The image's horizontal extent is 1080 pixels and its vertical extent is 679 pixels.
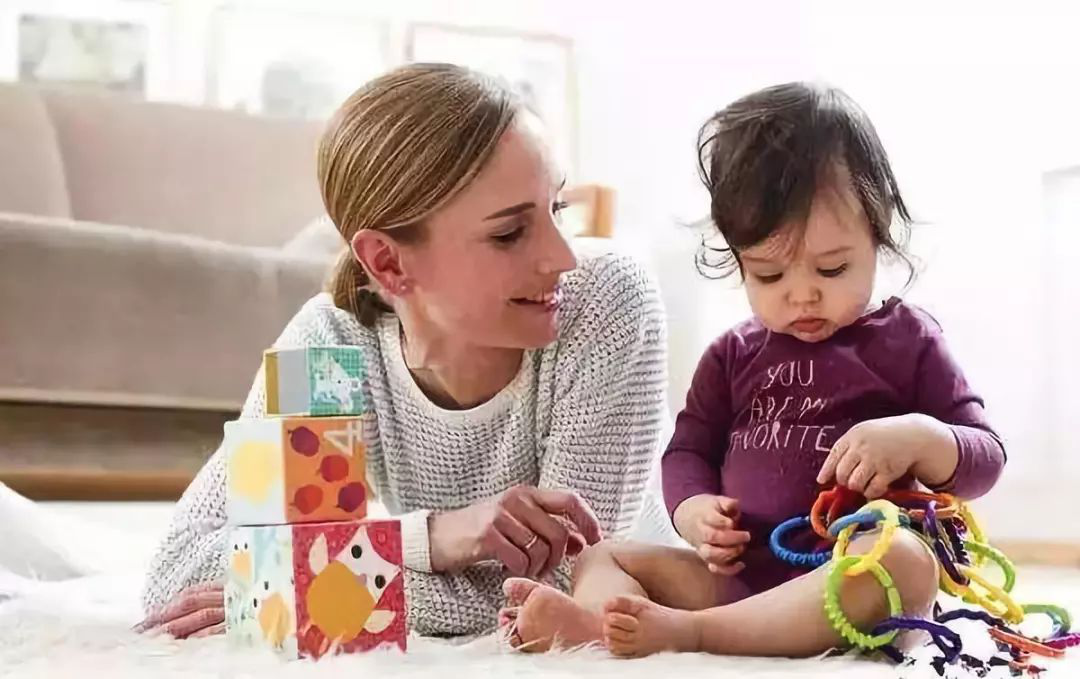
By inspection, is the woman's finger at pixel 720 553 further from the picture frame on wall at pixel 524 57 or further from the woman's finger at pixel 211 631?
the picture frame on wall at pixel 524 57

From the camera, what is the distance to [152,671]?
2.83 ft

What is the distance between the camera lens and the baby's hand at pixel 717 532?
3.38ft

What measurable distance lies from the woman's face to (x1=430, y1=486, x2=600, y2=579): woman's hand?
0.16m

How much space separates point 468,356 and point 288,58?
6.53 feet

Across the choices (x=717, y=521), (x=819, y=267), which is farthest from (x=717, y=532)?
(x=819, y=267)

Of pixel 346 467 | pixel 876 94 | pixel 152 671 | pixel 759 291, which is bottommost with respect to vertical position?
pixel 152 671

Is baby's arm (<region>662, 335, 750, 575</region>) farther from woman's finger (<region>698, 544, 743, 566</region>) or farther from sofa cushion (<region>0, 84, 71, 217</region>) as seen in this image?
sofa cushion (<region>0, 84, 71, 217</region>)

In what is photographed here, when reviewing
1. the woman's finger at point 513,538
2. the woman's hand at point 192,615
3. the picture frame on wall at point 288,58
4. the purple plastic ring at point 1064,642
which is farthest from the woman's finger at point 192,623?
the picture frame on wall at point 288,58

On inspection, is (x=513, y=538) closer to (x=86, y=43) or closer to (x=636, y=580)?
(x=636, y=580)

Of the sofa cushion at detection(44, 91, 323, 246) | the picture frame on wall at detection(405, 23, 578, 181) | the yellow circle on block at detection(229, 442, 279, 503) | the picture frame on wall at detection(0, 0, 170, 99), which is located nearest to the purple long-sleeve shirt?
the yellow circle on block at detection(229, 442, 279, 503)

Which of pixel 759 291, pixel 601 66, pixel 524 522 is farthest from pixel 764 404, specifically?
pixel 601 66

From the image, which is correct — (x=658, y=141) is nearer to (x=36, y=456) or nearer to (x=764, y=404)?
(x=36, y=456)

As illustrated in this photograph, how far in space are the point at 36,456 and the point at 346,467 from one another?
109 centimetres

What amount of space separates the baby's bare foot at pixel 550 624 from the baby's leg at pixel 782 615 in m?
0.04
